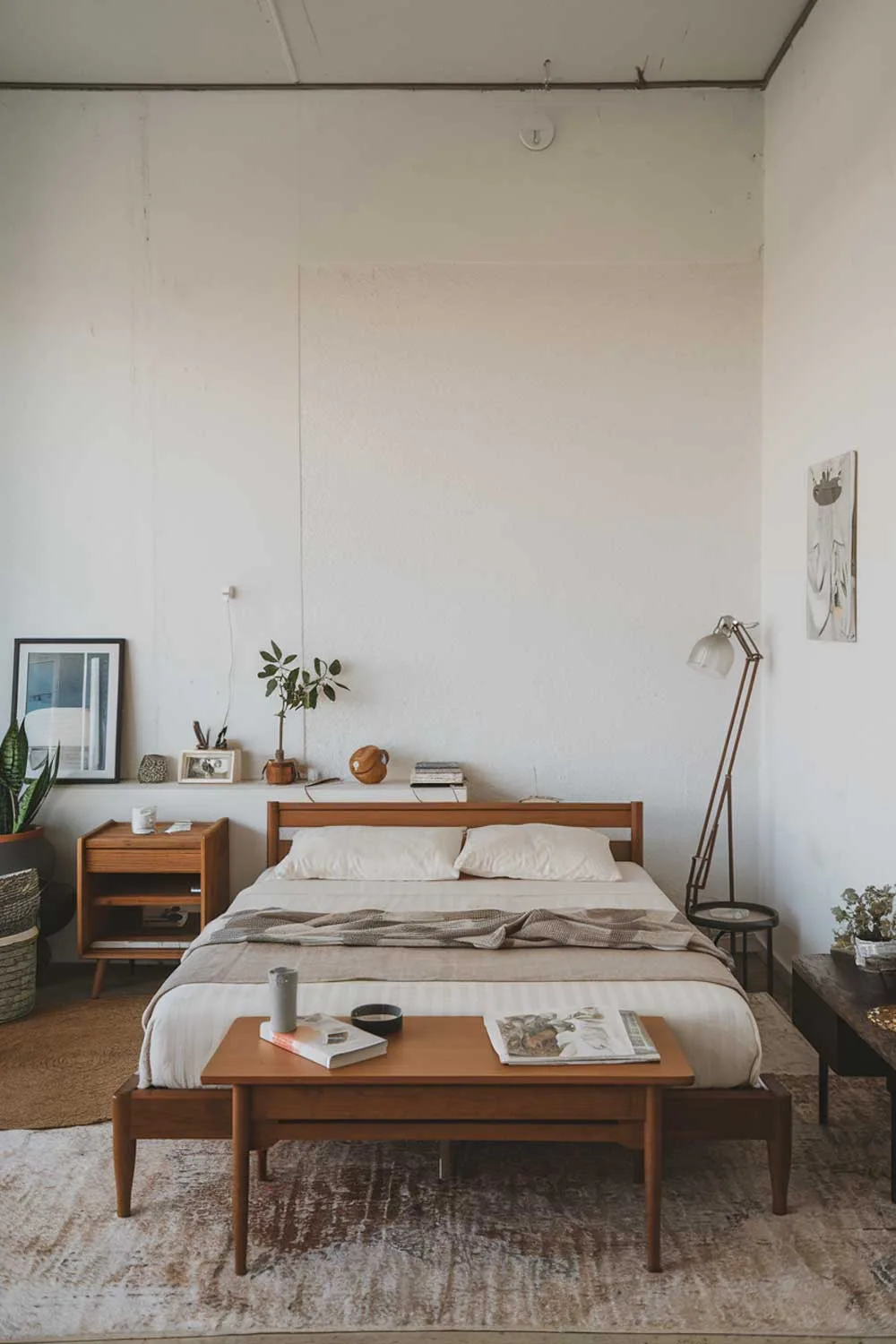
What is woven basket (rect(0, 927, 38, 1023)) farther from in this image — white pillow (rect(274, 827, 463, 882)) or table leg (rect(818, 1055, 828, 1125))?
table leg (rect(818, 1055, 828, 1125))

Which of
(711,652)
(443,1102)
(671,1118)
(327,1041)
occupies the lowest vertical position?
(671,1118)

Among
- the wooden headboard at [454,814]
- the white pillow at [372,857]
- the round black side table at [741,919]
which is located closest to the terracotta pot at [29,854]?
the wooden headboard at [454,814]

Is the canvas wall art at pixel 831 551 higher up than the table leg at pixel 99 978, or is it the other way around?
the canvas wall art at pixel 831 551

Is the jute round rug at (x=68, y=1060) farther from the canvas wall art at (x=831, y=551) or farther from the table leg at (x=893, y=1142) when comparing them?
the canvas wall art at (x=831, y=551)

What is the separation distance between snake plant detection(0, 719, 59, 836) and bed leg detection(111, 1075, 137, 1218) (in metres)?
1.99

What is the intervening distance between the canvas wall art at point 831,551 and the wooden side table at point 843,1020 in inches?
46.2

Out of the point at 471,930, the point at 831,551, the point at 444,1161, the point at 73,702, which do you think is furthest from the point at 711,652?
the point at 73,702

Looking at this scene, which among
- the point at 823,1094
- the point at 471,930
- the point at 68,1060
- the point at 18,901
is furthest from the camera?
the point at 18,901

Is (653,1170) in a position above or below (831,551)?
below

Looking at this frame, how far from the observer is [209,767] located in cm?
468

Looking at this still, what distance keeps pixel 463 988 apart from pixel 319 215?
3.35m

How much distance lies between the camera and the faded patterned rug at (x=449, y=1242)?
7.41ft

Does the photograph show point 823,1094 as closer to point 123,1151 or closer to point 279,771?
point 123,1151

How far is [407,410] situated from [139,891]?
2265 mm
